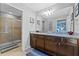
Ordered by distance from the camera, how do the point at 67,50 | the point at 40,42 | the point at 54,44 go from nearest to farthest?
the point at 67,50 → the point at 54,44 → the point at 40,42

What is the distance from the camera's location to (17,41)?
178cm

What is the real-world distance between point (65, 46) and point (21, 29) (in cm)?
94

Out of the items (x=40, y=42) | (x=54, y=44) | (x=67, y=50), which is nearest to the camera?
(x=67, y=50)

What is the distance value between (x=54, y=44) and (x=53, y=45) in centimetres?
3

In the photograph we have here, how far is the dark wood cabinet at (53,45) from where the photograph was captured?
1625 mm

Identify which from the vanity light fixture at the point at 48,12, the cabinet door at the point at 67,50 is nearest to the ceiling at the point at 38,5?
the vanity light fixture at the point at 48,12

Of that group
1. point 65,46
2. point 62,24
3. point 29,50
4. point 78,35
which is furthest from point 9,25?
point 78,35

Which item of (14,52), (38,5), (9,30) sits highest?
(38,5)

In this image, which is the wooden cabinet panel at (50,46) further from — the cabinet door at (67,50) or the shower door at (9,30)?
the shower door at (9,30)

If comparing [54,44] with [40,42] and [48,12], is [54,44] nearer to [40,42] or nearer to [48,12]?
[40,42]

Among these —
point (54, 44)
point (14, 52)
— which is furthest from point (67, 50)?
point (14, 52)

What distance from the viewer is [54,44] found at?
1.79 meters

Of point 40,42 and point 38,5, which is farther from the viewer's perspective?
point 40,42

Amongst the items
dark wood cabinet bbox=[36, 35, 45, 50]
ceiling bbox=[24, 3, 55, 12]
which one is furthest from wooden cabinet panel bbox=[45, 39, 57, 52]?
ceiling bbox=[24, 3, 55, 12]
